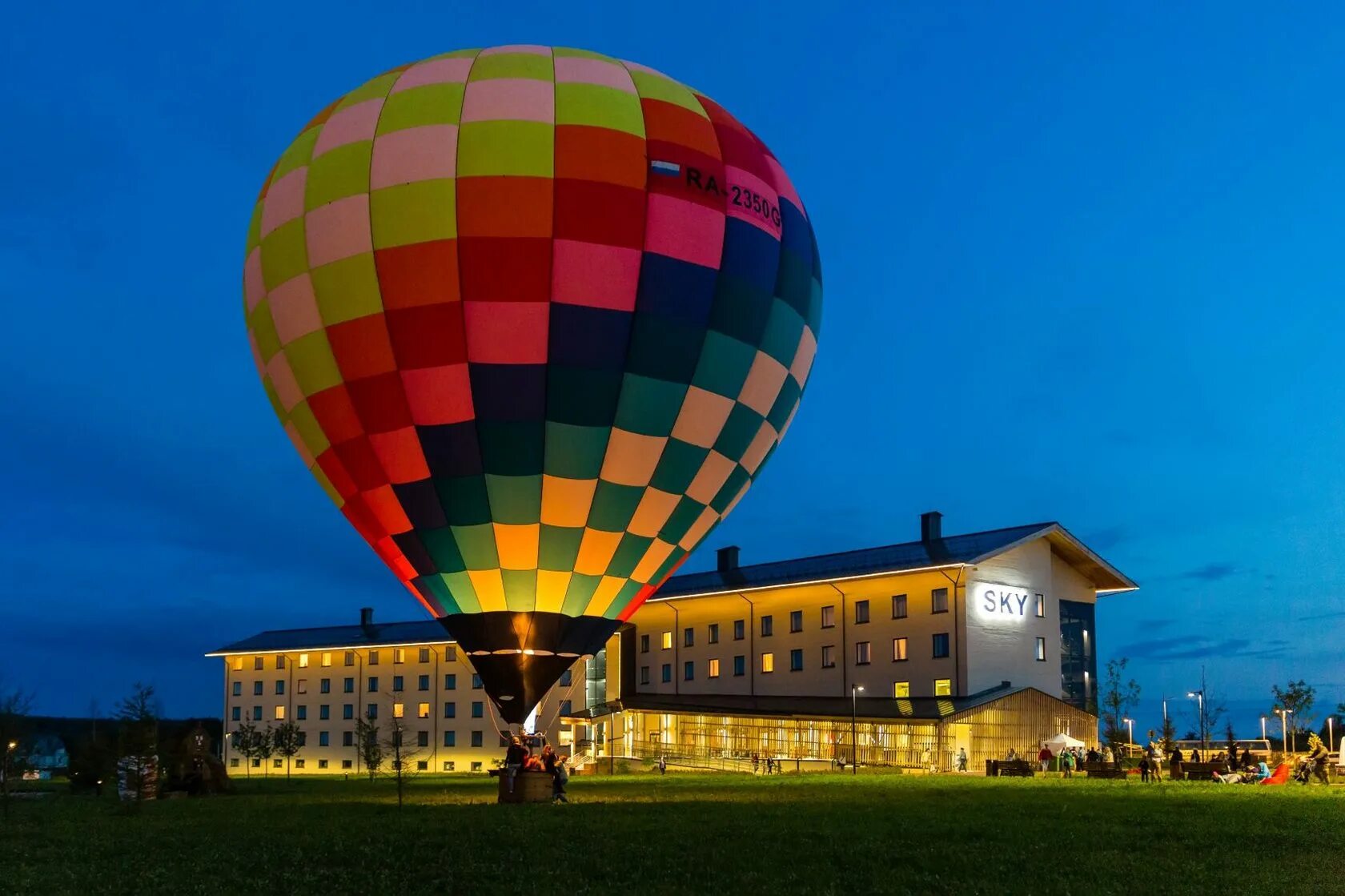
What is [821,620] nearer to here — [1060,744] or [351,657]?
[1060,744]

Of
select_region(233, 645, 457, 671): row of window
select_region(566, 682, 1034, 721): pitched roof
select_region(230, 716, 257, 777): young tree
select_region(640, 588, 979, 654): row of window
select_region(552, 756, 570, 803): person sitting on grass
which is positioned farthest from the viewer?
select_region(233, 645, 457, 671): row of window

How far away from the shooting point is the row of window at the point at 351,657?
75.5m

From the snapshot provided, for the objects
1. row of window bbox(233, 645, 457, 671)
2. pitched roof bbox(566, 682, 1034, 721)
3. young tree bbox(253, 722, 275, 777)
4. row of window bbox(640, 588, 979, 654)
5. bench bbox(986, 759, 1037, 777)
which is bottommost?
young tree bbox(253, 722, 275, 777)

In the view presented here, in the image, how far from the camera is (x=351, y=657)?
80750 millimetres

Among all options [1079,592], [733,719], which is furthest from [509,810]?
[1079,592]

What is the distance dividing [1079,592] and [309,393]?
150ft

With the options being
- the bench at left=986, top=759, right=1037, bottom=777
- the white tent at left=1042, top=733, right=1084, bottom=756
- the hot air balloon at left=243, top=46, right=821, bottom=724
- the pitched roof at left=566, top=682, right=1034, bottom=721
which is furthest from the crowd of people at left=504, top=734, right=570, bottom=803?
the white tent at left=1042, top=733, right=1084, bottom=756

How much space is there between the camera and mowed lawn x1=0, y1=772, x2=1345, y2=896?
1305cm

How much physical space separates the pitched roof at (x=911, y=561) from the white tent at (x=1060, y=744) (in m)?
7.54

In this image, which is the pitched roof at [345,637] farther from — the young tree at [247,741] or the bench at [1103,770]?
the bench at [1103,770]

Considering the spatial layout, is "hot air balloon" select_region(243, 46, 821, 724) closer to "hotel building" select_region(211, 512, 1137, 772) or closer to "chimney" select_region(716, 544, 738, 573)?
"hotel building" select_region(211, 512, 1137, 772)

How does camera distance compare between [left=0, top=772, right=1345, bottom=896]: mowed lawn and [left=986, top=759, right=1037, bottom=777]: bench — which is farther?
[left=986, top=759, right=1037, bottom=777]: bench

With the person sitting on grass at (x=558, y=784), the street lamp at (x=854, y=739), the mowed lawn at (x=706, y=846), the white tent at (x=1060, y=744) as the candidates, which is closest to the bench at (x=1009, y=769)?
the white tent at (x=1060, y=744)

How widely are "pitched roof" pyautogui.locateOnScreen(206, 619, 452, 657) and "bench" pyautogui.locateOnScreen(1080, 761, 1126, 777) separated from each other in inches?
1676
